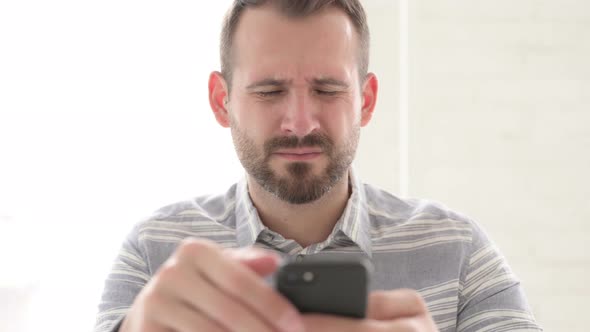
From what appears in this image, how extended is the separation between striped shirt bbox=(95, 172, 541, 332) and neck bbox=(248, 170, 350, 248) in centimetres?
3

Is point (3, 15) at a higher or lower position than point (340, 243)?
higher

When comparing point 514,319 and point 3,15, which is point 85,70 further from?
point 514,319

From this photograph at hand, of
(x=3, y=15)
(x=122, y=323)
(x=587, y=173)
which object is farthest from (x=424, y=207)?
(x=3, y=15)

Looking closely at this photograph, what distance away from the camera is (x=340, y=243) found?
1.37 m

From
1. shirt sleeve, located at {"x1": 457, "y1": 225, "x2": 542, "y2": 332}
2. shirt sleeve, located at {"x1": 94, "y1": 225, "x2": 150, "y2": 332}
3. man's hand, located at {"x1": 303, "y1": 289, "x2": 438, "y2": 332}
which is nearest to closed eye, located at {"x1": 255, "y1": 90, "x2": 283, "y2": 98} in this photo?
shirt sleeve, located at {"x1": 94, "y1": 225, "x2": 150, "y2": 332}

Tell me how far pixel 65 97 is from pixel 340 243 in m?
1.51

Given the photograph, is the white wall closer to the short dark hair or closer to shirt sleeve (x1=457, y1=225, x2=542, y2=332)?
the short dark hair

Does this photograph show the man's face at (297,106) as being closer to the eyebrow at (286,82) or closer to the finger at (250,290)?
the eyebrow at (286,82)

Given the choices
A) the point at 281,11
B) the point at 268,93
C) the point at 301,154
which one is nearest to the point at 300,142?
the point at 301,154

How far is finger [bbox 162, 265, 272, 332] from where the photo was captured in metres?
0.64

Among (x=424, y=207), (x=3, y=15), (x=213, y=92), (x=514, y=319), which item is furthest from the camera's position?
(x=3, y=15)

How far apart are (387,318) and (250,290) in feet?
0.57

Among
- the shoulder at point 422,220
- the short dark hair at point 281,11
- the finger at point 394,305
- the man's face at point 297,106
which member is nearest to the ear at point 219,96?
the short dark hair at point 281,11

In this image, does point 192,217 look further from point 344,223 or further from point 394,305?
point 394,305
